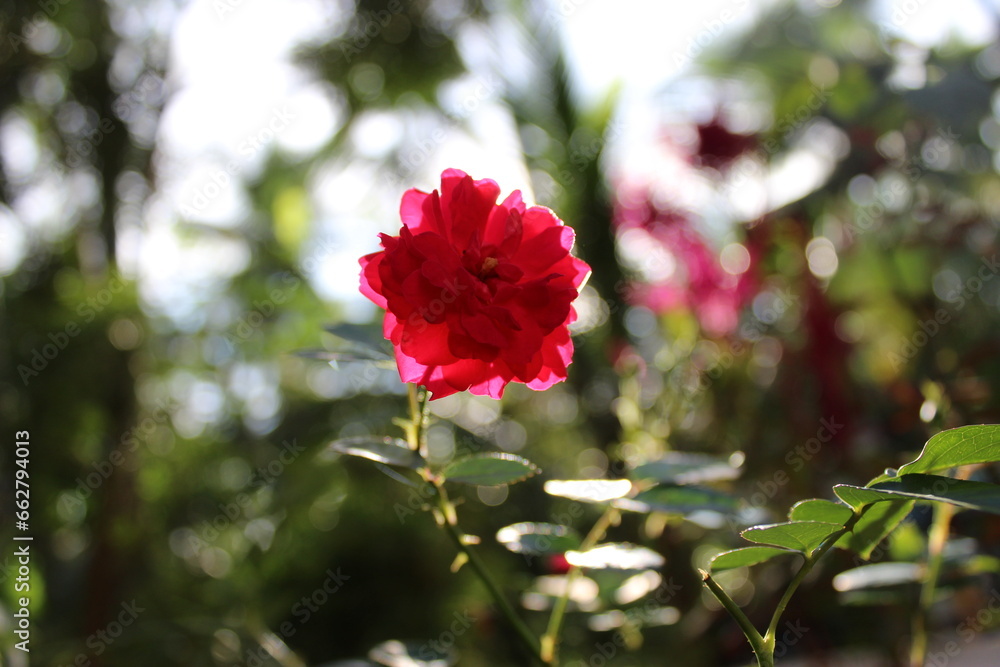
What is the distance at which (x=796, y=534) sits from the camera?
40cm

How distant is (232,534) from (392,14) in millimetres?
1667

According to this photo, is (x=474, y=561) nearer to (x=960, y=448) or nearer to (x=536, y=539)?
(x=536, y=539)

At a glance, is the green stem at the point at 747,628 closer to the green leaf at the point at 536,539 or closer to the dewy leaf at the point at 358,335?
the green leaf at the point at 536,539

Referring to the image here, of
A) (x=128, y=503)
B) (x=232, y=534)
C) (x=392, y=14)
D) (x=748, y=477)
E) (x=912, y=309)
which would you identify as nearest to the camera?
(x=748, y=477)

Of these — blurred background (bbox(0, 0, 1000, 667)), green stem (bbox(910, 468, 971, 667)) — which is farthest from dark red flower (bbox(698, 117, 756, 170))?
green stem (bbox(910, 468, 971, 667))

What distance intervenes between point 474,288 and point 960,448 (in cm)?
30

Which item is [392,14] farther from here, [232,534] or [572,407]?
[232,534]

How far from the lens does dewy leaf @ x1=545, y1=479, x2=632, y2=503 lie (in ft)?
1.51

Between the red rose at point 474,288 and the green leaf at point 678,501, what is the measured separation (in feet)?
0.41

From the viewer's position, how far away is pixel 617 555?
1.74 feet

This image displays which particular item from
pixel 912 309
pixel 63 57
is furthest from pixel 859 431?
pixel 63 57

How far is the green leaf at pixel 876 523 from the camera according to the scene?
1.42 ft

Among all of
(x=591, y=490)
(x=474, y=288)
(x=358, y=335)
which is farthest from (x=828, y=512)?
(x=358, y=335)

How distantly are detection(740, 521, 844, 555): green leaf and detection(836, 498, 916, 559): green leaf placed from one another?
1.6 inches
